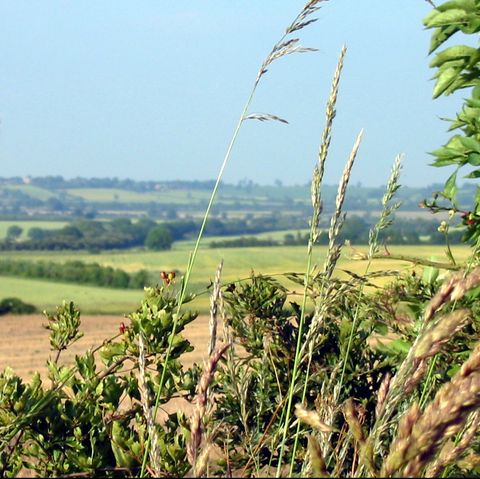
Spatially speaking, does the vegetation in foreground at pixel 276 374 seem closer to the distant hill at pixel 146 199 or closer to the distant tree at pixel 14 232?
the distant tree at pixel 14 232

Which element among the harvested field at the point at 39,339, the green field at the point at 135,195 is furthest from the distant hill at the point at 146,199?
the harvested field at the point at 39,339

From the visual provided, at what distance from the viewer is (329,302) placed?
77.4 inches

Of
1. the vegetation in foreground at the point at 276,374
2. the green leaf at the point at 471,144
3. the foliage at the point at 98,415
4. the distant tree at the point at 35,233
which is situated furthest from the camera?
the distant tree at the point at 35,233

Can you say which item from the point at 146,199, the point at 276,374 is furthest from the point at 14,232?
the point at 276,374

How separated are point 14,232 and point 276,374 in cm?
7408

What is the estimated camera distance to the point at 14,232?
74.4 metres

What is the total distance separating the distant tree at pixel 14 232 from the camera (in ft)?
239

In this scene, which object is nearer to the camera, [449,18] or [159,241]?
[449,18]

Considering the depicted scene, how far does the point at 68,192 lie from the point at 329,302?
14121 cm

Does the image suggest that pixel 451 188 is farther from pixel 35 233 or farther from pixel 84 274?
pixel 35 233

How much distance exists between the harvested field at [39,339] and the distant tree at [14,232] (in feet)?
145

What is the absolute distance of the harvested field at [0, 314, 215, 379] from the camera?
2011 cm

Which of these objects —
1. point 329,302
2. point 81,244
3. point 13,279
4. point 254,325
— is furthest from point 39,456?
point 81,244

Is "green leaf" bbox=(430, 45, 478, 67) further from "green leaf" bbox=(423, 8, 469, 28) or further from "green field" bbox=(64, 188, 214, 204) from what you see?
"green field" bbox=(64, 188, 214, 204)
